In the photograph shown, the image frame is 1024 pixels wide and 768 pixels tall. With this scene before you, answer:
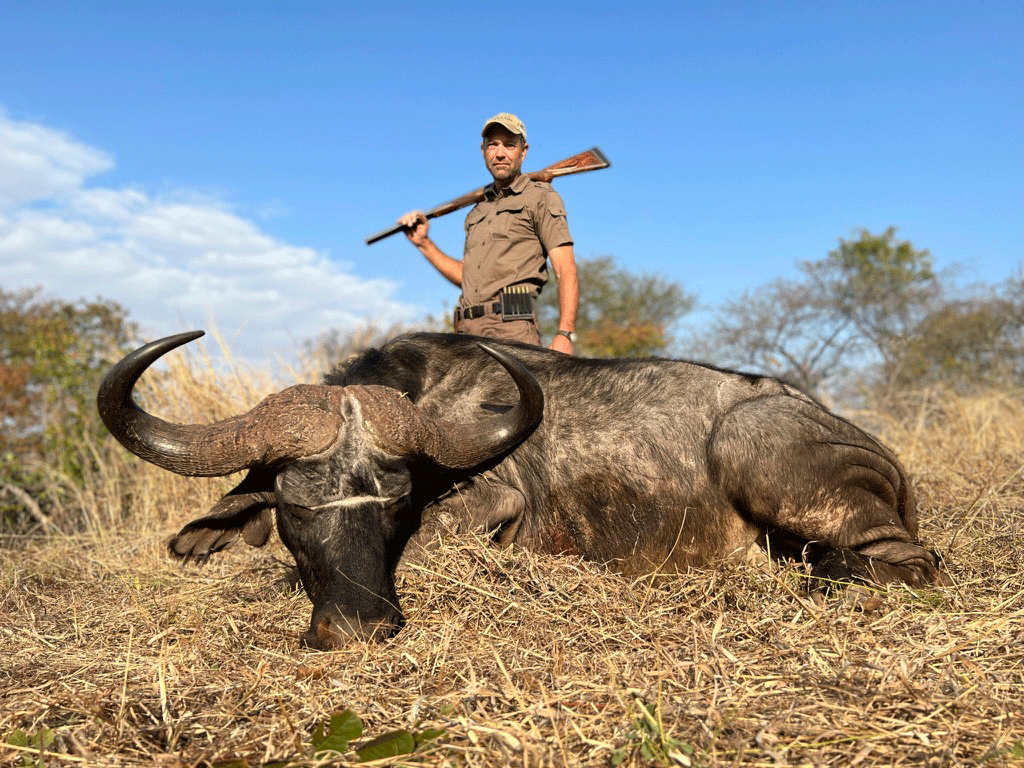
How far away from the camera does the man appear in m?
5.46

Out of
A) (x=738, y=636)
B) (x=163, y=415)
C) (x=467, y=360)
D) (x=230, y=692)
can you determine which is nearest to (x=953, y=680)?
(x=738, y=636)

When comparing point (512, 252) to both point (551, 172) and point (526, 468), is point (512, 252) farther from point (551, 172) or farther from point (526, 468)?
point (526, 468)

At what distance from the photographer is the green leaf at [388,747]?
74.1 inches

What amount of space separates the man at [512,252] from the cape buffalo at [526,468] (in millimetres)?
985

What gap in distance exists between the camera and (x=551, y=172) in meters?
6.28

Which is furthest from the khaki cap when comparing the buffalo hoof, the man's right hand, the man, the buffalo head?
the buffalo hoof

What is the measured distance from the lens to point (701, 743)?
1867 mm

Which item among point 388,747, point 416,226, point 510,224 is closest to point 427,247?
point 416,226

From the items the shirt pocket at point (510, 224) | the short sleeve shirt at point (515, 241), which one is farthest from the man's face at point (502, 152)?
the shirt pocket at point (510, 224)

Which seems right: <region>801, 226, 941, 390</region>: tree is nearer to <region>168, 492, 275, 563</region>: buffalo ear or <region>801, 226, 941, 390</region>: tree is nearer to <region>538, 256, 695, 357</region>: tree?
<region>538, 256, 695, 357</region>: tree

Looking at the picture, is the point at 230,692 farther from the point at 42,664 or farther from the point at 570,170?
the point at 570,170

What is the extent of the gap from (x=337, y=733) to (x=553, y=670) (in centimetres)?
69

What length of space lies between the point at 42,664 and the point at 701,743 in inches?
93.6

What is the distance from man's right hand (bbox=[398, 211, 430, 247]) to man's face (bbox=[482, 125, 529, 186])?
793mm
